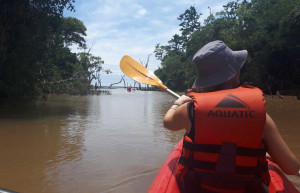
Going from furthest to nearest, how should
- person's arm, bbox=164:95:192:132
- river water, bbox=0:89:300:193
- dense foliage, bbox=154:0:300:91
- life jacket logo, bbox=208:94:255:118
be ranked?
dense foliage, bbox=154:0:300:91 → river water, bbox=0:89:300:193 → person's arm, bbox=164:95:192:132 → life jacket logo, bbox=208:94:255:118

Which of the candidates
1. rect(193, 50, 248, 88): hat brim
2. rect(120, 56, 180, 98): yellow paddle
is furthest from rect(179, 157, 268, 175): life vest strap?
rect(120, 56, 180, 98): yellow paddle

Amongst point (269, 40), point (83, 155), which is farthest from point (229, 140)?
point (269, 40)

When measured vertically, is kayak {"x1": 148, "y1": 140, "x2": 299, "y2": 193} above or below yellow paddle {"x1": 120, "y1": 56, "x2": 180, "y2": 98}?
below

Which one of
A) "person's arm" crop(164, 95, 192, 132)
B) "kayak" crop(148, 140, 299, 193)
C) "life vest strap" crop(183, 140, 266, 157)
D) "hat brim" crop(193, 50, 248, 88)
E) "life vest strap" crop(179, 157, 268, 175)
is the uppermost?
"hat brim" crop(193, 50, 248, 88)

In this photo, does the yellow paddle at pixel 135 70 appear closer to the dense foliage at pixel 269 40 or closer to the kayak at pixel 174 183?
the kayak at pixel 174 183

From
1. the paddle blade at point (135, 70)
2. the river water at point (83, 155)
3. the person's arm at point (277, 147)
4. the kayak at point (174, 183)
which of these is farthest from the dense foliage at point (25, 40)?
the person's arm at point (277, 147)

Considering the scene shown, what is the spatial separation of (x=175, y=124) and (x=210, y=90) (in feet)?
0.97

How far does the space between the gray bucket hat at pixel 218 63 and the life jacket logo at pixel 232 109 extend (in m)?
0.16

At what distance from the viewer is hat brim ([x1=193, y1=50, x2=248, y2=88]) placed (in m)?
1.44

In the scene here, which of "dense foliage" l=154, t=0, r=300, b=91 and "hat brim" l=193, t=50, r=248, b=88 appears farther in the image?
"dense foliage" l=154, t=0, r=300, b=91

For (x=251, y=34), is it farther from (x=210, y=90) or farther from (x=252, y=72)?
(x=210, y=90)

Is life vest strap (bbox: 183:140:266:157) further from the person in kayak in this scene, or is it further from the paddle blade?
the paddle blade

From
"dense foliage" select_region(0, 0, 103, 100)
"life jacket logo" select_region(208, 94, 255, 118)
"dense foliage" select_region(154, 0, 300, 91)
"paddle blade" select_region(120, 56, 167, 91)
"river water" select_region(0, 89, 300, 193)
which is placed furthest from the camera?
"dense foliage" select_region(154, 0, 300, 91)

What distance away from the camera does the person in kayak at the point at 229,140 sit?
1.29 m
